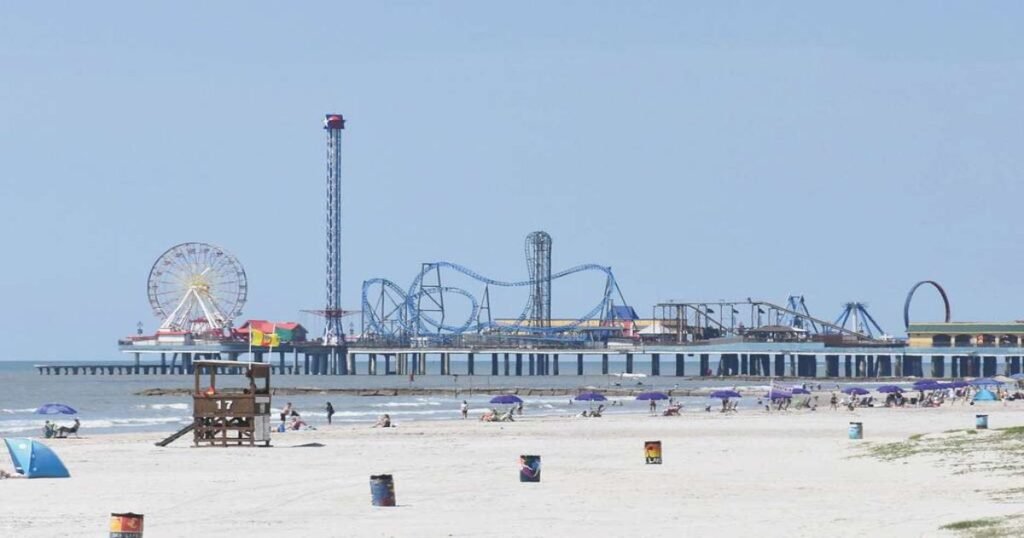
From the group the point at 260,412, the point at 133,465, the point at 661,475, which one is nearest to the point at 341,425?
the point at 260,412

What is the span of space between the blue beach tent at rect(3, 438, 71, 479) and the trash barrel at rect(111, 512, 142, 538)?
40.2 ft

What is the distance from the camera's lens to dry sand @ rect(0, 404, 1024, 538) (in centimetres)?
2195

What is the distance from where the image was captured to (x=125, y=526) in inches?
742

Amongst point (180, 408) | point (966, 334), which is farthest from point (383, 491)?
point (966, 334)

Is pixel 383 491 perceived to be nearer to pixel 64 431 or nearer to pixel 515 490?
pixel 515 490

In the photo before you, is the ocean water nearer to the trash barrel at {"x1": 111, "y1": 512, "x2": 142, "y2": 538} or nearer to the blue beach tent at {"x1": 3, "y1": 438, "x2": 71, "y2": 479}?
the blue beach tent at {"x1": 3, "y1": 438, "x2": 71, "y2": 479}

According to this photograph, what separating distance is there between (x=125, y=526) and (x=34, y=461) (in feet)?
41.6

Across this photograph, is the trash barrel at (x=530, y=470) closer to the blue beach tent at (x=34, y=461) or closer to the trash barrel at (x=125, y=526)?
the blue beach tent at (x=34, y=461)

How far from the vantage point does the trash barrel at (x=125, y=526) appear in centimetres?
1884

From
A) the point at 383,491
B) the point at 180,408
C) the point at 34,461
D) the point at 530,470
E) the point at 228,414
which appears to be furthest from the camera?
the point at 180,408

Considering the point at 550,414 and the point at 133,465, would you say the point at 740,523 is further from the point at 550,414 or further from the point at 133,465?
the point at 550,414

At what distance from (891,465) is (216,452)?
15342 mm

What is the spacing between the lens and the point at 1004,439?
1451 inches

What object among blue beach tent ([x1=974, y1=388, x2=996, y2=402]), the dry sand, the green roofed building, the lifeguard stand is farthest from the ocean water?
the green roofed building
